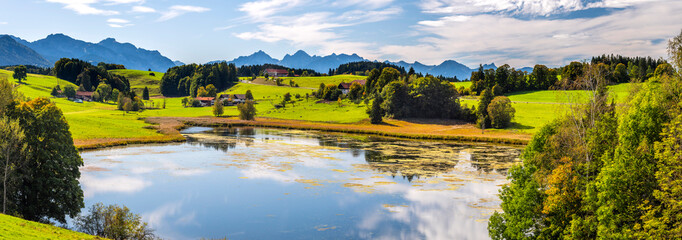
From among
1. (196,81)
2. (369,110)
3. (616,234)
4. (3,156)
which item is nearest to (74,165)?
(3,156)

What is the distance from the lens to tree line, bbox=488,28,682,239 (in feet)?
56.3

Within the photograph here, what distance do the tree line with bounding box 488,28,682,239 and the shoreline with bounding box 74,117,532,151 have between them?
50229 millimetres

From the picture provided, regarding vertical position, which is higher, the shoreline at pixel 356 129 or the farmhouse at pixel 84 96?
the farmhouse at pixel 84 96

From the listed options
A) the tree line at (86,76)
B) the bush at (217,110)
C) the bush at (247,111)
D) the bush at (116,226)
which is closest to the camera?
the bush at (116,226)

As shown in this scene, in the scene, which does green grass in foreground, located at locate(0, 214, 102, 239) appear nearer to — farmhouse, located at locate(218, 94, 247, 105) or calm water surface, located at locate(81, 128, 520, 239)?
calm water surface, located at locate(81, 128, 520, 239)

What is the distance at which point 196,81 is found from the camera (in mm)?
181625

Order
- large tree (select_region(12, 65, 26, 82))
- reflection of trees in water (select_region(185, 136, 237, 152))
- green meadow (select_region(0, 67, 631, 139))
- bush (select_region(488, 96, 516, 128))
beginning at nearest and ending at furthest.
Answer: reflection of trees in water (select_region(185, 136, 237, 152))
green meadow (select_region(0, 67, 631, 139))
bush (select_region(488, 96, 516, 128))
large tree (select_region(12, 65, 26, 82))

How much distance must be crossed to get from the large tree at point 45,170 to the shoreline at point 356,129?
33473 mm

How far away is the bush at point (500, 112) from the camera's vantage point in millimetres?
83875

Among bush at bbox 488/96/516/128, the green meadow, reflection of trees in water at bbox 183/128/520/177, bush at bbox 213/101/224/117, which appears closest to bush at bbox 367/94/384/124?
the green meadow

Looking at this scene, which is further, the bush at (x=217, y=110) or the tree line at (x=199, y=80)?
the tree line at (x=199, y=80)

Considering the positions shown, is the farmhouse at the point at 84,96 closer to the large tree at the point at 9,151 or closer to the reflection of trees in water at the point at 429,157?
the reflection of trees in water at the point at 429,157

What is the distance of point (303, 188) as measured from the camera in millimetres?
39625

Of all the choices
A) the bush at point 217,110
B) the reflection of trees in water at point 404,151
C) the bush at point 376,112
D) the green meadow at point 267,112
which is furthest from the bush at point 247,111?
the bush at point 376,112
